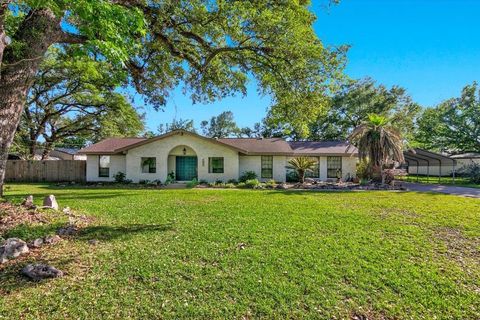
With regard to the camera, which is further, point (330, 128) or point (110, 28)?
point (330, 128)

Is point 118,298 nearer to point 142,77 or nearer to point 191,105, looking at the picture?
point 142,77

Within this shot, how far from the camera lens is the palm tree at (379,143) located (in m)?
18.1

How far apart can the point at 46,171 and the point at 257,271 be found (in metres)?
23.3

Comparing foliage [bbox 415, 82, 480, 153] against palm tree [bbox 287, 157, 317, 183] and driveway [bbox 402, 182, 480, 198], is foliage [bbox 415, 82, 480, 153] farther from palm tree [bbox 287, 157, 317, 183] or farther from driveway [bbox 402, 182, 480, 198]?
palm tree [bbox 287, 157, 317, 183]

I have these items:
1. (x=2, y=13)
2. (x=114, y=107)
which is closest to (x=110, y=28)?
(x=2, y=13)

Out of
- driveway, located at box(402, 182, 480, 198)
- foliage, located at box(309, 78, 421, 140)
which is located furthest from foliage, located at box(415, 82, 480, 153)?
driveway, located at box(402, 182, 480, 198)

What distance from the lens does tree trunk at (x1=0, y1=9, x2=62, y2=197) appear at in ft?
17.2

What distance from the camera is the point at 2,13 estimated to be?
15.8 ft

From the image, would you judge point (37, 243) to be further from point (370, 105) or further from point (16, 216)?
point (370, 105)

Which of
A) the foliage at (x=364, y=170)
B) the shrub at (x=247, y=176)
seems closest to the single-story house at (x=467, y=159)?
the foliage at (x=364, y=170)

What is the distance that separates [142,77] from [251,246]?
696 centimetres

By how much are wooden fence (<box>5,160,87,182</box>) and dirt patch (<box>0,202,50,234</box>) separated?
53.9 ft

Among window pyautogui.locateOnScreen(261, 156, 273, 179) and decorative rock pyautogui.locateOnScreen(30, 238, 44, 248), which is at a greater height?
window pyautogui.locateOnScreen(261, 156, 273, 179)

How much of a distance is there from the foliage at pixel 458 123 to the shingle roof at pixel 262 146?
19756 millimetres
